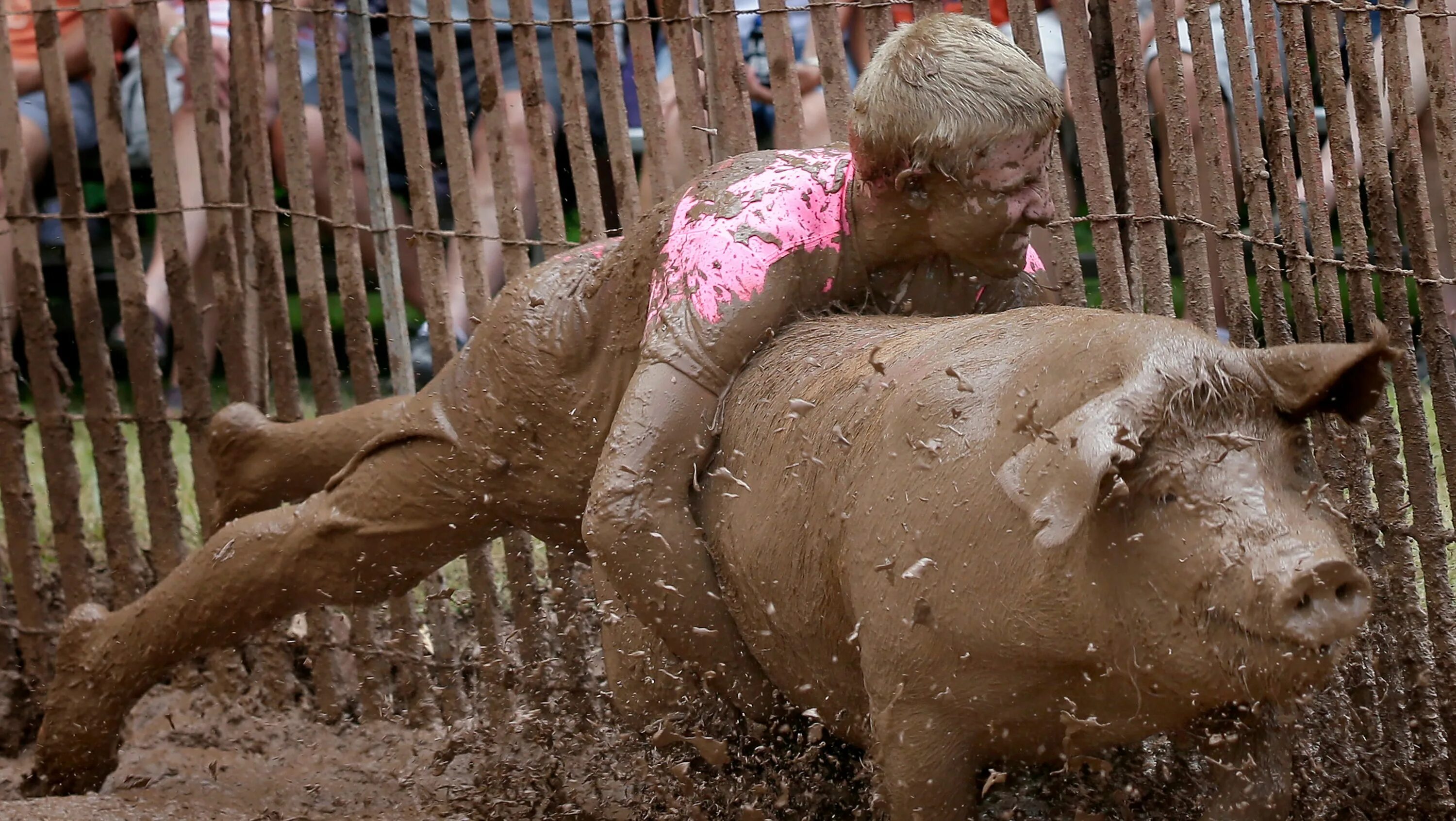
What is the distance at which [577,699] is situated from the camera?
4133 millimetres

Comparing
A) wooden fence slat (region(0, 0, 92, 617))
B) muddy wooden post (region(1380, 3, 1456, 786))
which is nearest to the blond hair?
muddy wooden post (region(1380, 3, 1456, 786))

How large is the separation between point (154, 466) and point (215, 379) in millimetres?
3068

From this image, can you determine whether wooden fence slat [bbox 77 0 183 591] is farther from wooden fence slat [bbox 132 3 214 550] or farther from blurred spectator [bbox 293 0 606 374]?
blurred spectator [bbox 293 0 606 374]

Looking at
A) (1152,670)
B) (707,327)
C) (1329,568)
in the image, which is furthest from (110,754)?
(1329,568)

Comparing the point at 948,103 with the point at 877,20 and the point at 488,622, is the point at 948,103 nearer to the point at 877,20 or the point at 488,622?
the point at 877,20

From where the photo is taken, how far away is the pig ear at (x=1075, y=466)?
207 cm

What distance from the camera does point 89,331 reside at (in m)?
4.59

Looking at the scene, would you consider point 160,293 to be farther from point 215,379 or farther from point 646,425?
point 646,425

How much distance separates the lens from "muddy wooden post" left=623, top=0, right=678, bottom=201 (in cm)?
401

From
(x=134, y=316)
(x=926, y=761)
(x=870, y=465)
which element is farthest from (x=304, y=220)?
(x=926, y=761)

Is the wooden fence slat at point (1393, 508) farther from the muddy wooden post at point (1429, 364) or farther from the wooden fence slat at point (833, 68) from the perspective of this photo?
the wooden fence slat at point (833, 68)

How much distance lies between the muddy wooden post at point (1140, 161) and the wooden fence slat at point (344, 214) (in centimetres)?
196

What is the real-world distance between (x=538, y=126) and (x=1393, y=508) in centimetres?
217

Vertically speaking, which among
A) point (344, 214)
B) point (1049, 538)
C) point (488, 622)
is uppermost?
point (344, 214)
